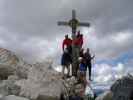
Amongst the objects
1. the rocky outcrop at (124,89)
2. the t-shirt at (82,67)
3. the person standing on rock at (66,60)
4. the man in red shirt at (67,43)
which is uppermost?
the man in red shirt at (67,43)

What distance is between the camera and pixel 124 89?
432 inches

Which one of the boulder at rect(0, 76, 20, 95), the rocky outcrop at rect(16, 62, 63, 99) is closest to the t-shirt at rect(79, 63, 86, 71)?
the rocky outcrop at rect(16, 62, 63, 99)

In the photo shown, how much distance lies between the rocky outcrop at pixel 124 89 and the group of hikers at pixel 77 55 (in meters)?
7.93

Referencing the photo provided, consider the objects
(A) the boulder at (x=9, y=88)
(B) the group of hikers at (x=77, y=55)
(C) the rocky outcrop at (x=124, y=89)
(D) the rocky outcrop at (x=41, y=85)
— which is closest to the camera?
(C) the rocky outcrop at (x=124, y=89)

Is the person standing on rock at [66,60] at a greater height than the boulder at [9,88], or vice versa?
the person standing on rock at [66,60]

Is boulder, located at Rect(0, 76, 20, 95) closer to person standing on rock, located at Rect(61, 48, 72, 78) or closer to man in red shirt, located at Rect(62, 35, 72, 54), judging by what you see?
person standing on rock, located at Rect(61, 48, 72, 78)

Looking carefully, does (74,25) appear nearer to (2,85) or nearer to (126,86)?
(2,85)

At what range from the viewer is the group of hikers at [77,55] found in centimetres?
1958

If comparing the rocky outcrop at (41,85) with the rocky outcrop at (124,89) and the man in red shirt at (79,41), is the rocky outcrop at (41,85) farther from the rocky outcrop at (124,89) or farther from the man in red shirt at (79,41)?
the rocky outcrop at (124,89)

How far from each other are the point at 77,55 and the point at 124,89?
9.43m

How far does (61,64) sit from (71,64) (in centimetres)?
83

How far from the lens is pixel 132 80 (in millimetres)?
11086

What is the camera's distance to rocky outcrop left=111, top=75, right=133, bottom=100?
1073 centimetres

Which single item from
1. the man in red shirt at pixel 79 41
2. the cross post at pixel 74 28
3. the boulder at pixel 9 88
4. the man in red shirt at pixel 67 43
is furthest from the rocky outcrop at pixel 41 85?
the man in red shirt at pixel 79 41
